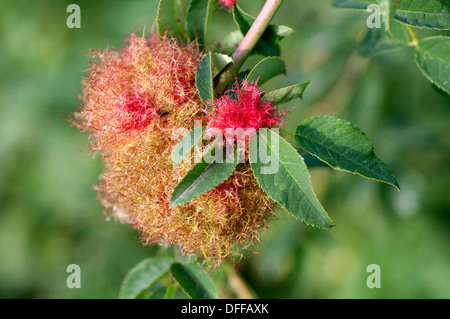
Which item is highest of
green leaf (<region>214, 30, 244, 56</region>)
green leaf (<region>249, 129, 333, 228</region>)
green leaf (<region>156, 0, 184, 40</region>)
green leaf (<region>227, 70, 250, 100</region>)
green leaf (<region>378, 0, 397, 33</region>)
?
green leaf (<region>156, 0, 184, 40</region>)

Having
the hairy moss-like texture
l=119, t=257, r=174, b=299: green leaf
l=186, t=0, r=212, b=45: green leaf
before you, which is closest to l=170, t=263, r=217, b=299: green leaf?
l=119, t=257, r=174, b=299: green leaf

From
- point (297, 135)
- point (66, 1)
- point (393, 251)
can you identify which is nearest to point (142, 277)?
point (297, 135)

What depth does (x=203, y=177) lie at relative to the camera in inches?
50.4

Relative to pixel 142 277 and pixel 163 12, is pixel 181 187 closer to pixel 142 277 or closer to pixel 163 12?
pixel 163 12

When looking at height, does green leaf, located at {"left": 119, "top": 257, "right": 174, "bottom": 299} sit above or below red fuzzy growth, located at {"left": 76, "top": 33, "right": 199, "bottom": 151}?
below

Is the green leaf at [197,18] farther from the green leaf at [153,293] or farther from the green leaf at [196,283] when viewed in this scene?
the green leaf at [153,293]

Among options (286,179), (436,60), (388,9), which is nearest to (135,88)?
(286,179)

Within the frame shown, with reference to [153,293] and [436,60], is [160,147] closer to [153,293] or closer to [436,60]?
[153,293]

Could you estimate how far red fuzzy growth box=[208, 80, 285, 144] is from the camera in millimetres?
1357

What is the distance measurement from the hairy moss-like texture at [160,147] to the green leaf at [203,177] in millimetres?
115

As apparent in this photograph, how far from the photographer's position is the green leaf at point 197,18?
5.59 ft

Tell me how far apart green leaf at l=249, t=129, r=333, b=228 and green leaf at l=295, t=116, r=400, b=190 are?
0.09 m

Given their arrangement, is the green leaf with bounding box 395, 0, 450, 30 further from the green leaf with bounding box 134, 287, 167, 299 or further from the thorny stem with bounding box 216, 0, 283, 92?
the green leaf with bounding box 134, 287, 167, 299

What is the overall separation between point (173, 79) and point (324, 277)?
3078 millimetres
